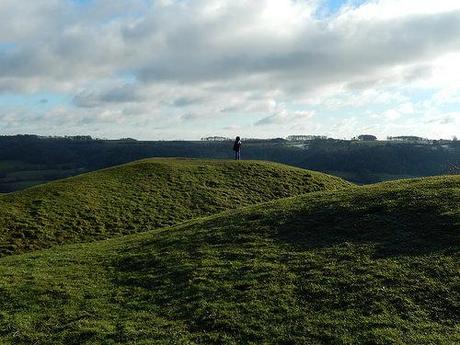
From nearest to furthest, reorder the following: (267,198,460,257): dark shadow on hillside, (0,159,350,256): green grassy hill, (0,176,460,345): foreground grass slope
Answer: (0,176,460,345): foreground grass slope < (267,198,460,257): dark shadow on hillside < (0,159,350,256): green grassy hill

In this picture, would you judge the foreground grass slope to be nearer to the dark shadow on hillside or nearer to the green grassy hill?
the dark shadow on hillside

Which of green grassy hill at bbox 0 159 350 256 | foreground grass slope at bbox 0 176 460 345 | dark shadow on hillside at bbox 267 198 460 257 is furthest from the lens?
green grassy hill at bbox 0 159 350 256

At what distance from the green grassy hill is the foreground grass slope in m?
8.39

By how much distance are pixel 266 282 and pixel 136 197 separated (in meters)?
31.7

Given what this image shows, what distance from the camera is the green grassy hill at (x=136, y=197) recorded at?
40062mm

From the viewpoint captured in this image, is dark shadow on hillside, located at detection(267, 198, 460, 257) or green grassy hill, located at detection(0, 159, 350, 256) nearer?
dark shadow on hillside, located at detection(267, 198, 460, 257)

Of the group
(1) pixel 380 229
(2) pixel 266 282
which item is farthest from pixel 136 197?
(2) pixel 266 282

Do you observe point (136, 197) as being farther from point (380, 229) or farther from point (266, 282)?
point (266, 282)

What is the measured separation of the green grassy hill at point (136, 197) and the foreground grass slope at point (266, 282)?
8.39m

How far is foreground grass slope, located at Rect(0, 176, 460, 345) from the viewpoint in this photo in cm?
1700

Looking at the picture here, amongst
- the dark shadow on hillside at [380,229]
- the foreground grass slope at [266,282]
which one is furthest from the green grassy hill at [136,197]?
the dark shadow on hillside at [380,229]

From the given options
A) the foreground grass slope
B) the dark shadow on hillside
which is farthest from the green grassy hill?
the dark shadow on hillside

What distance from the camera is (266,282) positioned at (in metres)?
21.1

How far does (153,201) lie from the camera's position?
49.8m
